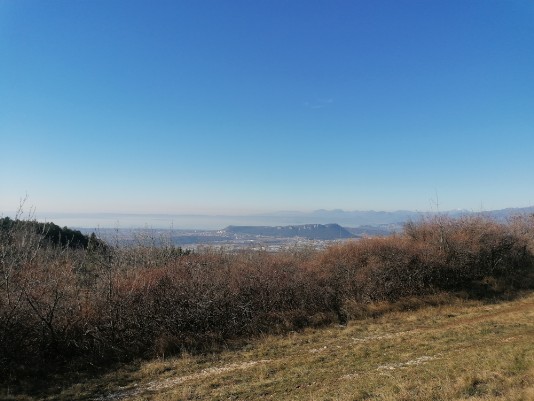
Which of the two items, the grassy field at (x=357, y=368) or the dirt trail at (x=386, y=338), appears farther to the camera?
the dirt trail at (x=386, y=338)

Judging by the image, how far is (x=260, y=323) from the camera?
21.5 meters

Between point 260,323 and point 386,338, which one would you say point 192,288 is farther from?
point 386,338

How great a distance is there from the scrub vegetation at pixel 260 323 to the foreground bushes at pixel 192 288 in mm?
83

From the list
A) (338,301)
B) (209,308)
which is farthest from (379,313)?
(209,308)

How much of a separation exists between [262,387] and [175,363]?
18.4ft

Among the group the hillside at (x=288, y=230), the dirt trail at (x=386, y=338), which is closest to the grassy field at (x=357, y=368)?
the dirt trail at (x=386, y=338)

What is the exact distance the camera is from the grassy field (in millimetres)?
9406

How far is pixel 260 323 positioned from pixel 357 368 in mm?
9231

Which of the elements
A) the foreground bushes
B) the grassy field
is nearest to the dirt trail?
the grassy field

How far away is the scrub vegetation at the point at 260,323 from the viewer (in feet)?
38.7

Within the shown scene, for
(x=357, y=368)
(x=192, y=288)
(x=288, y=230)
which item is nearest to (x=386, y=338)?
(x=357, y=368)

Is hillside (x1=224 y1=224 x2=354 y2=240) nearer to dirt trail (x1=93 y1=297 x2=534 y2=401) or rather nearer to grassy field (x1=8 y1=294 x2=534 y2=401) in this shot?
dirt trail (x1=93 y1=297 x2=534 y2=401)

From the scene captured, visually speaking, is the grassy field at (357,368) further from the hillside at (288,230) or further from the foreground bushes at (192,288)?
the hillside at (288,230)

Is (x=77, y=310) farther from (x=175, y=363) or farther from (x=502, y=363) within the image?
(x=502, y=363)
